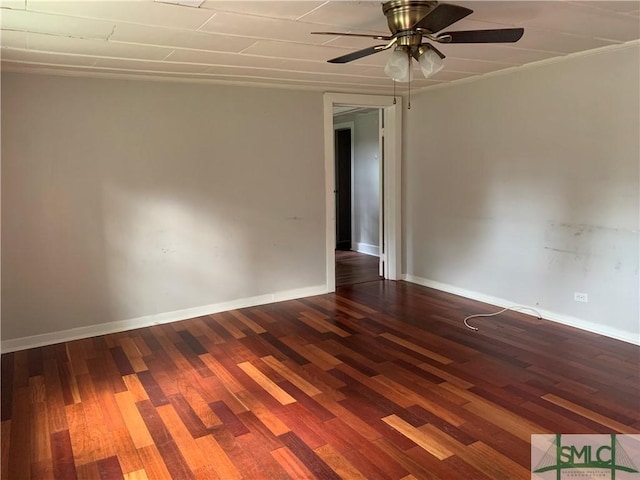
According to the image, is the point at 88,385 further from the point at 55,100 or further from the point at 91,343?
the point at 55,100

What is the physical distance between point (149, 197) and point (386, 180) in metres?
2.82

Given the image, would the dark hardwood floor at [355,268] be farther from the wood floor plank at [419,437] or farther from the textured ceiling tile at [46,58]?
the textured ceiling tile at [46,58]

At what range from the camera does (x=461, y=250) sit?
5.24 m

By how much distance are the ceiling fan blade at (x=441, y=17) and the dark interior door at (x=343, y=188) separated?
20.1 feet

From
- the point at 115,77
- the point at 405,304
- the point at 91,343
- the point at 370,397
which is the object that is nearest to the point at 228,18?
the point at 115,77

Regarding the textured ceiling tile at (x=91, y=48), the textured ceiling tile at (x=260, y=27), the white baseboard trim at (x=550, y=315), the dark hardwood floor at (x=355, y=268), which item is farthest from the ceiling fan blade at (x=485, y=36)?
the dark hardwood floor at (x=355, y=268)

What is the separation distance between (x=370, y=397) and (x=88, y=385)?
1.91 meters

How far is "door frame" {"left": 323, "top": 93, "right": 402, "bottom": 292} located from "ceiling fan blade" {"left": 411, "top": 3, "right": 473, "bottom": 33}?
2.99m

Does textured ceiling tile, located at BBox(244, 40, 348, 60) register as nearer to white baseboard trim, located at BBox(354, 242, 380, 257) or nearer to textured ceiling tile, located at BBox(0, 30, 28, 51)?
textured ceiling tile, located at BBox(0, 30, 28, 51)

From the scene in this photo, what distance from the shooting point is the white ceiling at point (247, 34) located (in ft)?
8.18

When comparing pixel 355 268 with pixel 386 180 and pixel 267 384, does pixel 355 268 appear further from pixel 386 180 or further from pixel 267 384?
pixel 267 384

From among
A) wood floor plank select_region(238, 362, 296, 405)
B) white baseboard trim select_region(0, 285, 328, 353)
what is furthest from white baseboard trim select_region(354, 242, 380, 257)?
wood floor plank select_region(238, 362, 296, 405)

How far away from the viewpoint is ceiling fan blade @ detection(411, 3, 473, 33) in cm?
204

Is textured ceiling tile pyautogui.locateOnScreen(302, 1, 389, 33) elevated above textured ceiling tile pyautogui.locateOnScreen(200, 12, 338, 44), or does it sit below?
below
